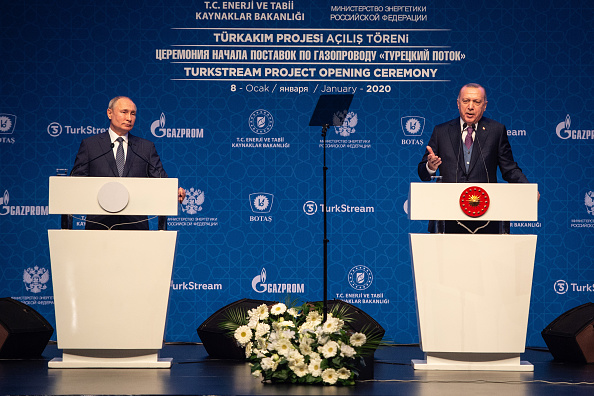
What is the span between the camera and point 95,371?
14.5 ft

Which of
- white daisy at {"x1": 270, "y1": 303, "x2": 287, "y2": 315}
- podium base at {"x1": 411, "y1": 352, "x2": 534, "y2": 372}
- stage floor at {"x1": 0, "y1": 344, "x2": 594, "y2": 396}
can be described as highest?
white daisy at {"x1": 270, "y1": 303, "x2": 287, "y2": 315}

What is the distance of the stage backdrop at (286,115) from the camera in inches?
246

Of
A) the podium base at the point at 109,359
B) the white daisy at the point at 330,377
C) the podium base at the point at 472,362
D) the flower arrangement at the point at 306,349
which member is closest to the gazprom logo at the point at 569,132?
the podium base at the point at 472,362

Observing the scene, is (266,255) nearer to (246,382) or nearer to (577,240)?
(246,382)

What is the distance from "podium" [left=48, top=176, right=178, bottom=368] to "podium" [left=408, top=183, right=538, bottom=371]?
1.61 m

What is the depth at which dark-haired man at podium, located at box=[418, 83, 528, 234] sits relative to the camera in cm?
474

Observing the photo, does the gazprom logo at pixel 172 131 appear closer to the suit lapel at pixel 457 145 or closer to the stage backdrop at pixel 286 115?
the stage backdrop at pixel 286 115

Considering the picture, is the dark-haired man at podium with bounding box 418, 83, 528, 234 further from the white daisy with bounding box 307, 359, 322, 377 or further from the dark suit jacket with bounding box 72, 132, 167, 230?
the dark suit jacket with bounding box 72, 132, 167, 230

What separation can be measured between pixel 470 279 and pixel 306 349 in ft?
3.95

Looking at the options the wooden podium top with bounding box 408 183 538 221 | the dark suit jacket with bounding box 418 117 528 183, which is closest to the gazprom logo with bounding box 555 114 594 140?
the dark suit jacket with bounding box 418 117 528 183

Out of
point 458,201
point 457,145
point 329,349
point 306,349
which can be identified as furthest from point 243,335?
point 457,145

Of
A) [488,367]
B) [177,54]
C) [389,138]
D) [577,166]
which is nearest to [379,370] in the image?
[488,367]

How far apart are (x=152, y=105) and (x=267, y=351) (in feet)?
10.0

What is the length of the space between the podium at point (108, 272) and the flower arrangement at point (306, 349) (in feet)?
2.32
